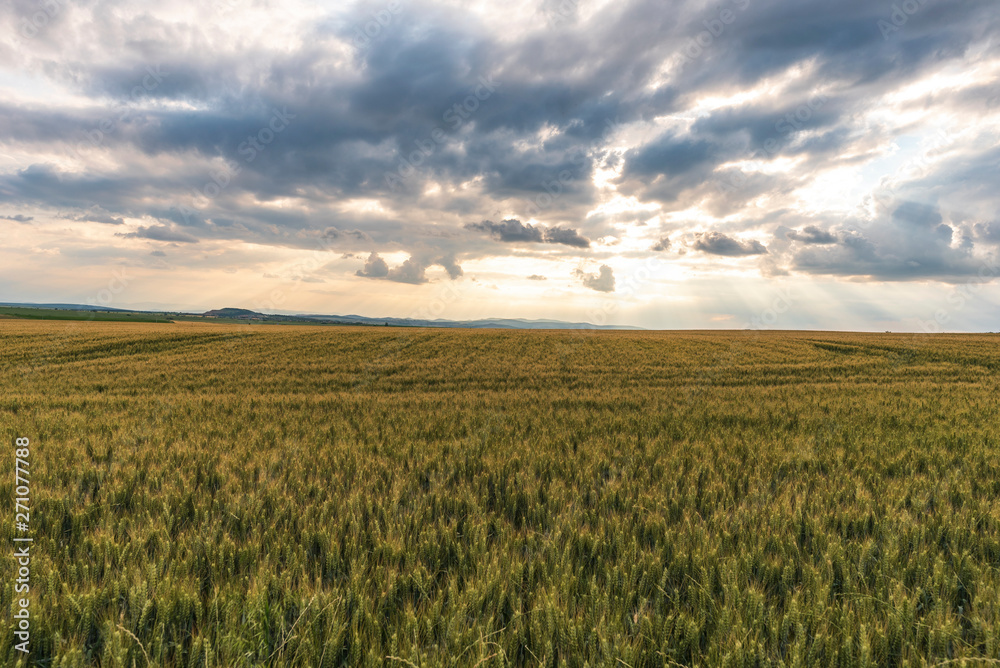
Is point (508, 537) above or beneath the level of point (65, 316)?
beneath

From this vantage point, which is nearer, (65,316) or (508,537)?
(508,537)

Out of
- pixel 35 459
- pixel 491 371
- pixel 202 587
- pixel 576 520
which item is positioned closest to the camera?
pixel 202 587

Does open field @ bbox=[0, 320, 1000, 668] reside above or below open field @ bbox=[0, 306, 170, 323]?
below

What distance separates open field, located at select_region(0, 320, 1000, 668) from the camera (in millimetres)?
2482

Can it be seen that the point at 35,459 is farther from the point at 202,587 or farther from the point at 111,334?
the point at 111,334

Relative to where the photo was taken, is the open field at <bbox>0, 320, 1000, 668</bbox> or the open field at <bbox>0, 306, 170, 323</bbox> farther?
the open field at <bbox>0, 306, 170, 323</bbox>

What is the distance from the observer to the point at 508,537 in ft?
12.4

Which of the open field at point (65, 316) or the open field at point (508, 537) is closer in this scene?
the open field at point (508, 537)

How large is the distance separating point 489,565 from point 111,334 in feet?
135

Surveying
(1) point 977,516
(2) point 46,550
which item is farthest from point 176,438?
(1) point 977,516

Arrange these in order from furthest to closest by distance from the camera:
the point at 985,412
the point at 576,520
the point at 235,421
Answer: the point at 985,412 → the point at 235,421 → the point at 576,520

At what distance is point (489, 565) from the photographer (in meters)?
3.14

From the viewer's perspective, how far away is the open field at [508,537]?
2482 mm

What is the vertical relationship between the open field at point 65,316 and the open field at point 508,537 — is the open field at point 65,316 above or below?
above
